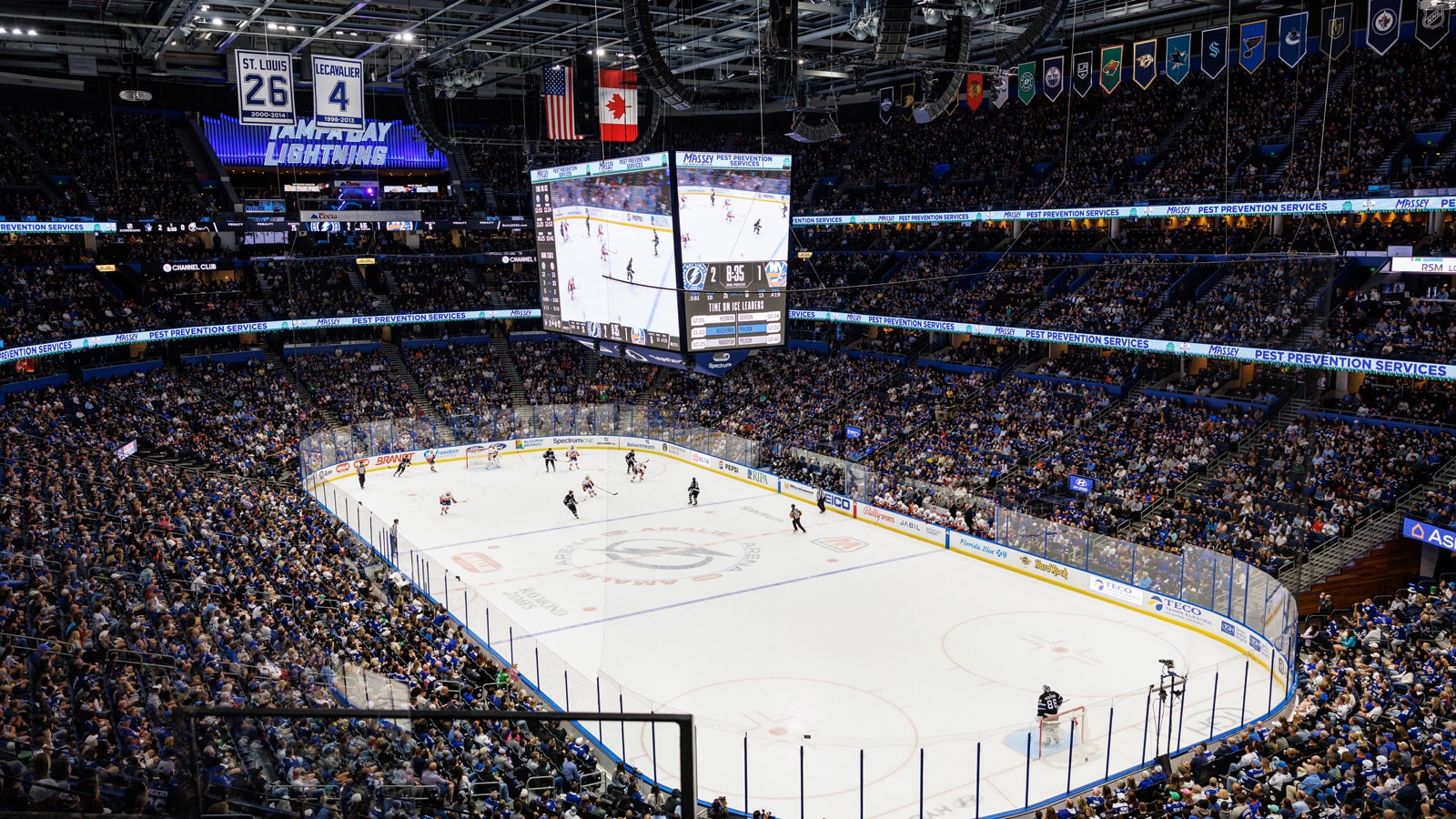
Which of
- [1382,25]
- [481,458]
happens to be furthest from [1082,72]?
[481,458]

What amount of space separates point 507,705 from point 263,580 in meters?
6.03

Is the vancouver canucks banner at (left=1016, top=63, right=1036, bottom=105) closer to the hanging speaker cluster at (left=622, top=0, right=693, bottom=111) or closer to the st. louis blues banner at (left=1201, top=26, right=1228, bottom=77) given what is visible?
the st. louis blues banner at (left=1201, top=26, right=1228, bottom=77)

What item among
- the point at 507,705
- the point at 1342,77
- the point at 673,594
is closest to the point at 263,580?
the point at 507,705

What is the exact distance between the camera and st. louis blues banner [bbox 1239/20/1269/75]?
2605 cm

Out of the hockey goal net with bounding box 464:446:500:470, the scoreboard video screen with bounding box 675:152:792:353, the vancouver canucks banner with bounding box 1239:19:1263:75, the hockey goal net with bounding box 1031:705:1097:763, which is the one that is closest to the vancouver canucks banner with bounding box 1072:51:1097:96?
the vancouver canucks banner with bounding box 1239:19:1263:75

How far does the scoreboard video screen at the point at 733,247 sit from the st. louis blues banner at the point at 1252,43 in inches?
494

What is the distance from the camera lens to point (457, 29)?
3753 cm

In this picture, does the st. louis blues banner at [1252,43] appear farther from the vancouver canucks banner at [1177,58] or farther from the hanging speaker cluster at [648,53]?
the hanging speaker cluster at [648,53]

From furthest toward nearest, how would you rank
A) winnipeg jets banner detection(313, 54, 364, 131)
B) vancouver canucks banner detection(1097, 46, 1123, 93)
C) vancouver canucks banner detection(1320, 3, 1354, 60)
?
vancouver canucks banner detection(1320, 3, 1354, 60) → vancouver canucks banner detection(1097, 46, 1123, 93) → winnipeg jets banner detection(313, 54, 364, 131)

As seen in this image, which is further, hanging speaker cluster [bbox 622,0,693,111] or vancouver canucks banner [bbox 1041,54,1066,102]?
vancouver canucks banner [bbox 1041,54,1066,102]

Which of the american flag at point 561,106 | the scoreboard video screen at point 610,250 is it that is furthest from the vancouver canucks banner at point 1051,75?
the scoreboard video screen at point 610,250

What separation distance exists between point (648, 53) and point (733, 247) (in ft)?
18.1

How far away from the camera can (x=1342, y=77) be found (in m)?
34.2

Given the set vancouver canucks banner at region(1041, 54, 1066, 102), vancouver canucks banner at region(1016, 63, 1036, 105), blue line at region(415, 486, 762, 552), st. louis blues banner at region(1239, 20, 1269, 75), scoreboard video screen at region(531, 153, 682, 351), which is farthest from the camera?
vancouver canucks banner at region(1016, 63, 1036, 105)
